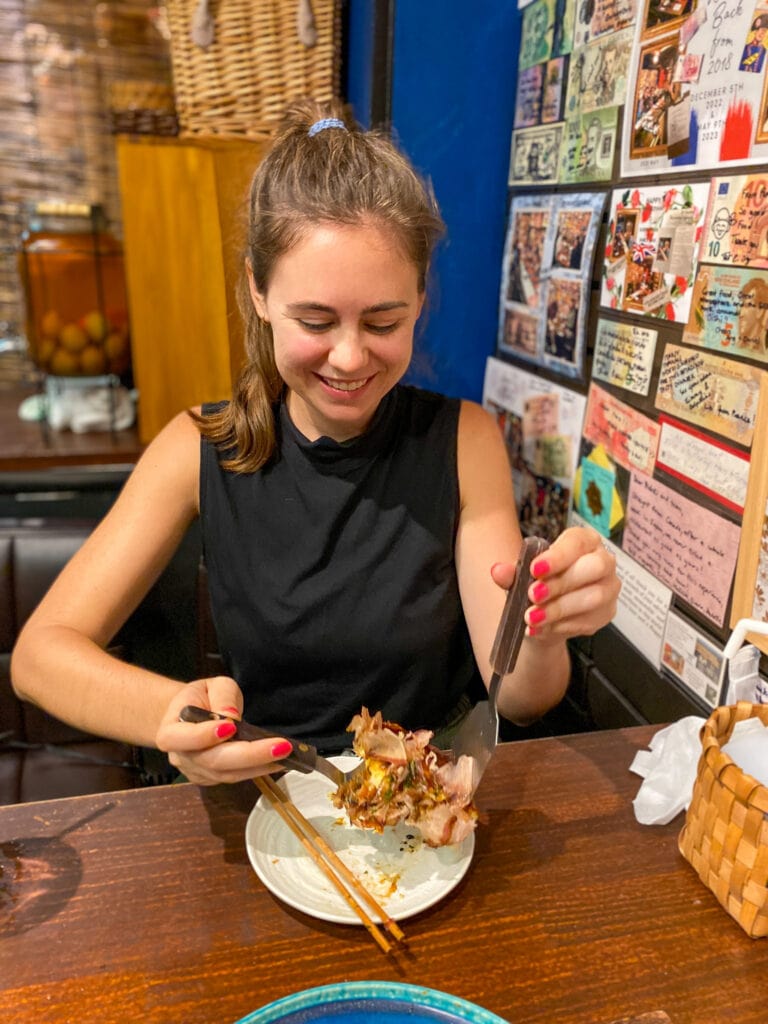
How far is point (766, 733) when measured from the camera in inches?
31.1

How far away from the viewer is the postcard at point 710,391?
969 mm

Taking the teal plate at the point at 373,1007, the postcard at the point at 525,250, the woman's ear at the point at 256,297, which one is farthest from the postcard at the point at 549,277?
the teal plate at the point at 373,1007

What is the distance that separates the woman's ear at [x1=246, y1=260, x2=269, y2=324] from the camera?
3.58ft

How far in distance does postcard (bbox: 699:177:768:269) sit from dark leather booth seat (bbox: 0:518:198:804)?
1.15 meters

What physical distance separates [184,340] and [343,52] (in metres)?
0.77

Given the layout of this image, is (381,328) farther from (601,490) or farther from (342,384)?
(601,490)

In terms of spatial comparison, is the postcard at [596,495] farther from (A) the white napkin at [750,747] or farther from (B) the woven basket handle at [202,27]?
(B) the woven basket handle at [202,27]

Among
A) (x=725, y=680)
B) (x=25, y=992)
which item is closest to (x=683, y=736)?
(x=725, y=680)

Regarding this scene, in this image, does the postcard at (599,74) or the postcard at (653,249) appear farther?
the postcard at (599,74)

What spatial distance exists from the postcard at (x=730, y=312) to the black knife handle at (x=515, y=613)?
1.36ft

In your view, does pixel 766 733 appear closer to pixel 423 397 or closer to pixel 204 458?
pixel 423 397

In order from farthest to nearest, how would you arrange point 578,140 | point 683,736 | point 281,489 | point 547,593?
point 578,140 < point 281,489 < point 683,736 < point 547,593

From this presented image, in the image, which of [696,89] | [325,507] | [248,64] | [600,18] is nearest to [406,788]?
[325,507]

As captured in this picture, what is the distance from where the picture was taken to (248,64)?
1.61 metres
